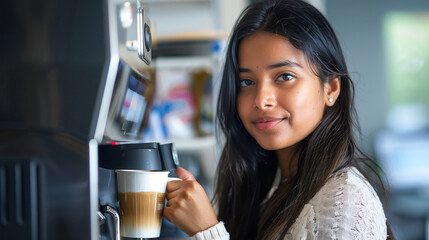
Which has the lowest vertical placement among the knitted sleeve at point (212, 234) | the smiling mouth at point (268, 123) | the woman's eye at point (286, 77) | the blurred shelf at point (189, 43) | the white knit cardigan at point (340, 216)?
the knitted sleeve at point (212, 234)

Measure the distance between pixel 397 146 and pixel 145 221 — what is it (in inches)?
109

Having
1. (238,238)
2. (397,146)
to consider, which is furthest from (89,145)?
(397,146)

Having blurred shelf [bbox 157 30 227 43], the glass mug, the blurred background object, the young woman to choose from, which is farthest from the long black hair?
the blurred background object

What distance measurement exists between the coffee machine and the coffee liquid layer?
123 millimetres

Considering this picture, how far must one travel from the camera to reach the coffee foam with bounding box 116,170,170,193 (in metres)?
0.70

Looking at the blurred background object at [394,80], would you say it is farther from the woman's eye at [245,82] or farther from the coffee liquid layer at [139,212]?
the coffee liquid layer at [139,212]

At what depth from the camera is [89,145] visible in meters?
0.58

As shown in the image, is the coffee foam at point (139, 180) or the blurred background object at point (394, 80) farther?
the blurred background object at point (394, 80)

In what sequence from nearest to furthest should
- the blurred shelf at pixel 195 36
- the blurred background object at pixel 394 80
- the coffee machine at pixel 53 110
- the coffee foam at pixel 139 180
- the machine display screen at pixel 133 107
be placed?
the coffee machine at pixel 53 110 < the coffee foam at pixel 139 180 < the machine display screen at pixel 133 107 < the blurred shelf at pixel 195 36 < the blurred background object at pixel 394 80

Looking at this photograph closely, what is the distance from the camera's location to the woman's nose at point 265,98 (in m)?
0.87

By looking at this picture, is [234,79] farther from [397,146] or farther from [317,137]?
[397,146]

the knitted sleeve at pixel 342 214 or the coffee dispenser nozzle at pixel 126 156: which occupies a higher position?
the coffee dispenser nozzle at pixel 126 156

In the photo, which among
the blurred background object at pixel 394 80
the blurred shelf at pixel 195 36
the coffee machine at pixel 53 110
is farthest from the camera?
the blurred background object at pixel 394 80

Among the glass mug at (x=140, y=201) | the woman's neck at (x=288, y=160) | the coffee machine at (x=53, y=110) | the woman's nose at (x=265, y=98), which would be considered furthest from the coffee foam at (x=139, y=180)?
the woman's neck at (x=288, y=160)
